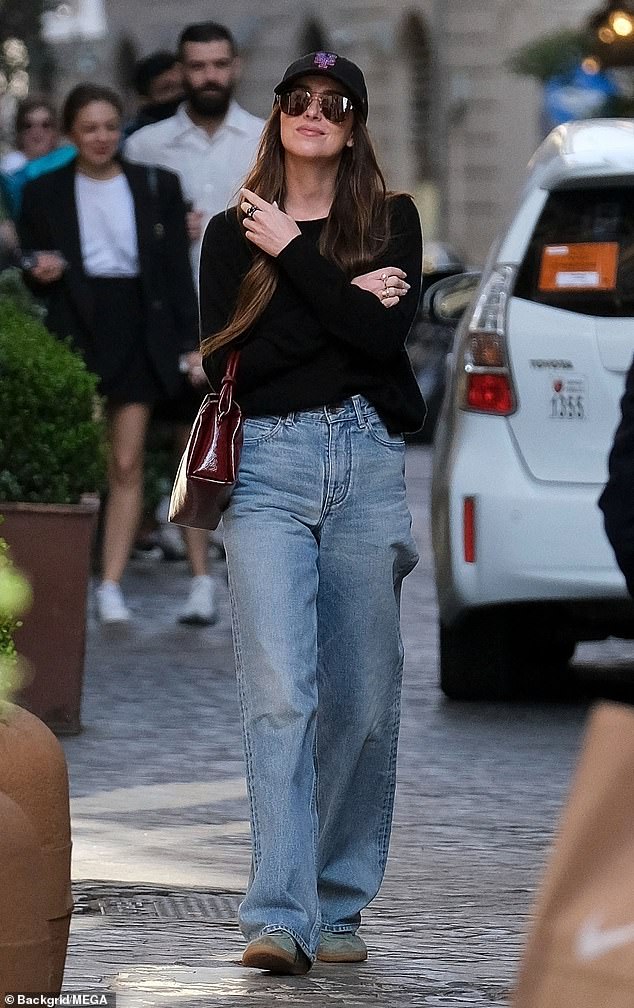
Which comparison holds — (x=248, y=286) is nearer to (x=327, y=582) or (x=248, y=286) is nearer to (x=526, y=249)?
(x=327, y=582)

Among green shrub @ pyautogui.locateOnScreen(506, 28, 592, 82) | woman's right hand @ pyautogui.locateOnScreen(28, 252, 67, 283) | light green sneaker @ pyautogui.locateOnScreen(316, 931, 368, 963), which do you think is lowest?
light green sneaker @ pyautogui.locateOnScreen(316, 931, 368, 963)

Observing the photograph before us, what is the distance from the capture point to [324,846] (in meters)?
4.81

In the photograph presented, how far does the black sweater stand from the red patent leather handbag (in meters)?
0.05

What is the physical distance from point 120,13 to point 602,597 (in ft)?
152

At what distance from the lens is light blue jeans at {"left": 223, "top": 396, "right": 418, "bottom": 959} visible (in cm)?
456

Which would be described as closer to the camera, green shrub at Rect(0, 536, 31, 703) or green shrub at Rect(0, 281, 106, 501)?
green shrub at Rect(0, 536, 31, 703)

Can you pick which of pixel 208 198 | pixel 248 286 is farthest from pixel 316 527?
pixel 208 198

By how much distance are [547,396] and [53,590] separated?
1.57 meters

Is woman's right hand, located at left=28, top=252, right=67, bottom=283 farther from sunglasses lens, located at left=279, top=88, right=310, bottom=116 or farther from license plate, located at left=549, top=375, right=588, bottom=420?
sunglasses lens, located at left=279, top=88, right=310, bottom=116

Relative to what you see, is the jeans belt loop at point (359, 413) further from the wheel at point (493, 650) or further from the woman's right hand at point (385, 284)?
the wheel at point (493, 650)

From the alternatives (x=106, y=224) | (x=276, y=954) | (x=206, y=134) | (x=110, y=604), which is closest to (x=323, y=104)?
(x=276, y=954)

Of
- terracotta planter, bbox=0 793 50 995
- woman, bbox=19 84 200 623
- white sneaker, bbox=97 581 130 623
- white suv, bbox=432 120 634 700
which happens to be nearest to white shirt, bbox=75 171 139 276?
woman, bbox=19 84 200 623

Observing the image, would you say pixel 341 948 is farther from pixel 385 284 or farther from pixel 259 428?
pixel 385 284

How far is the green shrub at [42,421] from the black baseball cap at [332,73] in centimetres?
253
